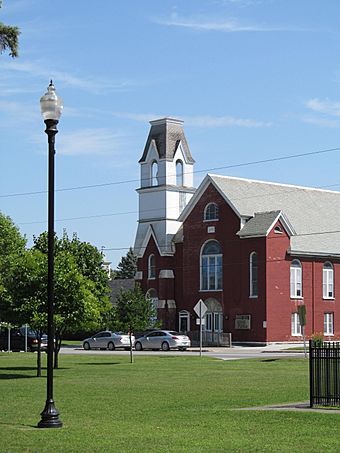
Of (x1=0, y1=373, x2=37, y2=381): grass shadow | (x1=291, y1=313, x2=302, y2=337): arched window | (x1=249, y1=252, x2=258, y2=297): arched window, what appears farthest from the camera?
(x1=291, y1=313, x2=302, y2=337): arched window

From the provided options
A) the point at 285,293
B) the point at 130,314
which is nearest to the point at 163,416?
the point at 130,314

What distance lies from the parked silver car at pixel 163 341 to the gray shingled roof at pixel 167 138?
22.2m

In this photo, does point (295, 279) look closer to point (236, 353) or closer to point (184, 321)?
point (184, 321)

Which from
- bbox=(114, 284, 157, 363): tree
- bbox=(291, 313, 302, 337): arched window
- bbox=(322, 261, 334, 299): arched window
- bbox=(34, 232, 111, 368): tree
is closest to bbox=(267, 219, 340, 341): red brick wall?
bbox=(291, 313, 302, 337): arched window

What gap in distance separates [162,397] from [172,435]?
27.2ft

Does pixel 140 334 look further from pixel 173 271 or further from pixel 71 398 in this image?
pixel 71 398

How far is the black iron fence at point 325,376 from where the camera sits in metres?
19.9

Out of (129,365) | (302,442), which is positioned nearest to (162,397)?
(302,442)

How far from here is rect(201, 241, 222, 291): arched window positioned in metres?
76.4

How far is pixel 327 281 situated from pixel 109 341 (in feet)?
66.8

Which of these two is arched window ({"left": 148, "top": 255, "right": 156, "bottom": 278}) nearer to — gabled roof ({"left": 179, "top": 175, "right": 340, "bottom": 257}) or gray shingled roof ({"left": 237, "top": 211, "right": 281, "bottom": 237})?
gabled roof ({"left": 179, "top": 175, "right": 340, "bottom": 257})

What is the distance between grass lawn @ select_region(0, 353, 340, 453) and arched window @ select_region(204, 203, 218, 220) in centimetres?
4225

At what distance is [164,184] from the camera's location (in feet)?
272

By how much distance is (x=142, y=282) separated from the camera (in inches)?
3273
